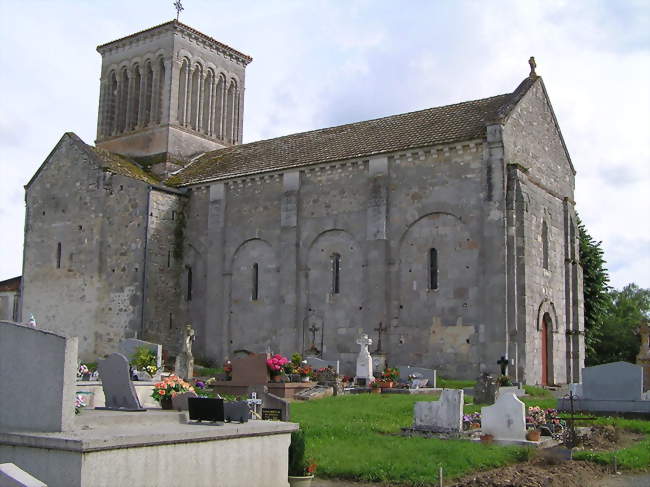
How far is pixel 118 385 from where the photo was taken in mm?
11258

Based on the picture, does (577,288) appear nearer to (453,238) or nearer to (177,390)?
(453,238)

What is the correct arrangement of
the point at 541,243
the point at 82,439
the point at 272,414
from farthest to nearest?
the point at 541,243, the point at 272,414, the point at 82,439

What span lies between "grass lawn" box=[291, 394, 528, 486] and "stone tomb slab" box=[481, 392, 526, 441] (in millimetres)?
734

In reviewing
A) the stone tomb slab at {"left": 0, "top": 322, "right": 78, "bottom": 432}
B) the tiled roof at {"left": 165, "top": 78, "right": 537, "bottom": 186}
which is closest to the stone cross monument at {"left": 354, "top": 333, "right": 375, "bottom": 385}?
the tiled roof at {"left": 165, "top": 78, "right": 537, "bottom": 186}

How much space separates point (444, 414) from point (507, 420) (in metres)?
1.23

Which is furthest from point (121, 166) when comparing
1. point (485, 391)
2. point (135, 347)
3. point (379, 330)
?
point (485, 391)

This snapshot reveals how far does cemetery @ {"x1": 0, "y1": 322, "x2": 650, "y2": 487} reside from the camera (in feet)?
27.3

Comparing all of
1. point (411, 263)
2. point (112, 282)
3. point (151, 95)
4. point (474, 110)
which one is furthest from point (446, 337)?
point (151, 95)

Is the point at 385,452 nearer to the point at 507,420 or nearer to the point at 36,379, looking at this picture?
the point at 507,420

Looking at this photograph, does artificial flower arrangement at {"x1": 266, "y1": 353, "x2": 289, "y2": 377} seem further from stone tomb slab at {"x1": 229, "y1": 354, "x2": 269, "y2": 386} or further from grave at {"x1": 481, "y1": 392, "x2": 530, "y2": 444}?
grave at {"x1": 481, "y1": 392, "x2": 530, "y2": 444}

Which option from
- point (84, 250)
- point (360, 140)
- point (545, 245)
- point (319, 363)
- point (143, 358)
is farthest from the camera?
point (84, 250)

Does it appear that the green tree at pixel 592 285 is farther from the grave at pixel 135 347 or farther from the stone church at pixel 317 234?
the grave at pixel 135 347

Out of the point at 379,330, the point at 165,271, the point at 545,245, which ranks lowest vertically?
the point at 379,330

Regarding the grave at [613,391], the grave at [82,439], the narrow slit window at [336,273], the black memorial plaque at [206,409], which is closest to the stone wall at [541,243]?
the grave at [613,391]
